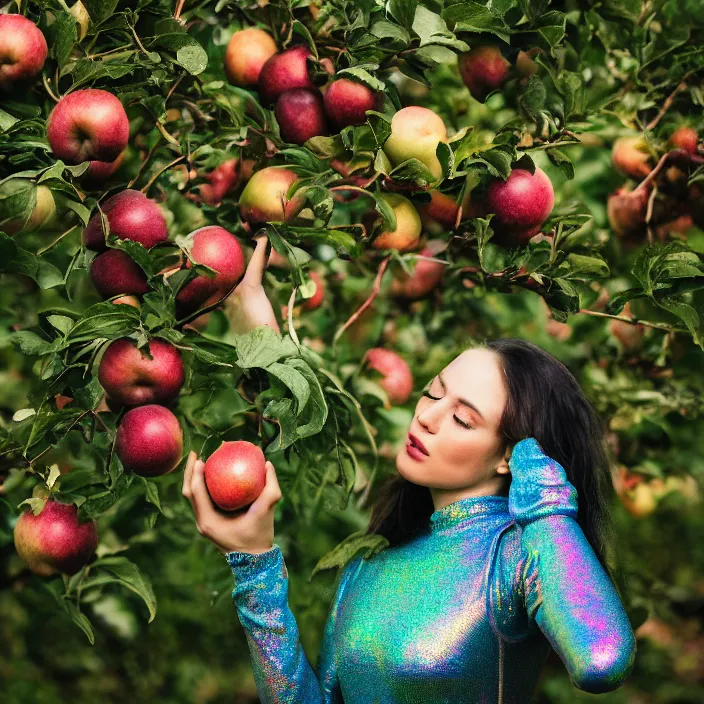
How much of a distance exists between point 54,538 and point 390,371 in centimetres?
64

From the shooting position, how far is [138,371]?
1079mm

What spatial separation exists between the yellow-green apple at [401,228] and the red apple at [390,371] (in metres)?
0.42

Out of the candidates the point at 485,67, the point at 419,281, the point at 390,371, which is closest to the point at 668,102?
the point at 485,67

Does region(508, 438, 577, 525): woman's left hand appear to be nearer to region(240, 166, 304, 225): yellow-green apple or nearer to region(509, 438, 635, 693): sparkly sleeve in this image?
region(509, 438, 635, 693): sparkly sleeve

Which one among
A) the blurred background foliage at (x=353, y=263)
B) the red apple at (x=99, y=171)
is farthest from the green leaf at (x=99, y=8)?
the red apple at (x=99, y=171)

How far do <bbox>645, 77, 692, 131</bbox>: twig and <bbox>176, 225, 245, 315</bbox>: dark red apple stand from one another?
70 cm

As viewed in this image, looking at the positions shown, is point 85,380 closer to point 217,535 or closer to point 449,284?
point 217,535

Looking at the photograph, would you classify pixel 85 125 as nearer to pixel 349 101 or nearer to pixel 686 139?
pixel 349 101

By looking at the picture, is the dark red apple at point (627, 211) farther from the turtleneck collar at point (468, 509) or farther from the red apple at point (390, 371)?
the turtleneck collar at point (468, 509)

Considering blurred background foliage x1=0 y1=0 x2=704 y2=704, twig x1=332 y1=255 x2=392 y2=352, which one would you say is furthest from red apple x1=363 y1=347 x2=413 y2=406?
twig x1=332 y1=255 x2=392 y2=352

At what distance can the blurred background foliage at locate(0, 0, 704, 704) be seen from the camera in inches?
44.8

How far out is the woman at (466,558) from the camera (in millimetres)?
1090

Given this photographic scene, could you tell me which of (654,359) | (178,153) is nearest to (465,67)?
(178,153)

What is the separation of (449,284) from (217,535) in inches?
29.5
